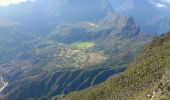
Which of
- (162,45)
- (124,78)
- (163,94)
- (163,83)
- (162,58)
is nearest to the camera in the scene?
(163,94)

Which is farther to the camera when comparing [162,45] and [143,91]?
[162,45]

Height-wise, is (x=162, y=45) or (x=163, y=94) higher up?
(x=162, y=45)

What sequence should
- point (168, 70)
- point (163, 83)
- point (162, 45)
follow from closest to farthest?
point (163, 83) → point (168, 70) → point (162, 45)

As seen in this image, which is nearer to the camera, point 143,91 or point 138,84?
point 143,91

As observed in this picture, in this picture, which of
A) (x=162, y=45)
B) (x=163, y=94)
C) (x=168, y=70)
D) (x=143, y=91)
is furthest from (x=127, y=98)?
(x=162, y=45)

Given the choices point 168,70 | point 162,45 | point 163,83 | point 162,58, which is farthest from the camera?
point 162,45

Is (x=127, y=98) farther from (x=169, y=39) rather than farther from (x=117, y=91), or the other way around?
(x=169, y=39)

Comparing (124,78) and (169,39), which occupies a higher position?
(169,39)

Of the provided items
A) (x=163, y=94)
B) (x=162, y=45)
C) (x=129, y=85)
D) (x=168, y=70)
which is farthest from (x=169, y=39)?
(x=163, y=94)

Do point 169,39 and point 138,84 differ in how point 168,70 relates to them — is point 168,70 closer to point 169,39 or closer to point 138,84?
point 138,84
